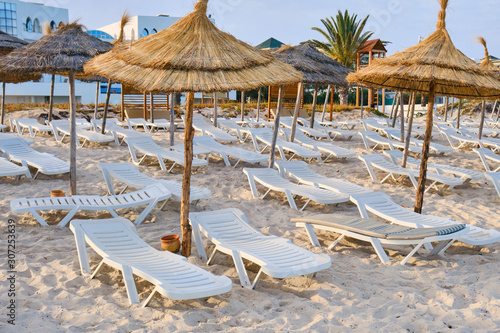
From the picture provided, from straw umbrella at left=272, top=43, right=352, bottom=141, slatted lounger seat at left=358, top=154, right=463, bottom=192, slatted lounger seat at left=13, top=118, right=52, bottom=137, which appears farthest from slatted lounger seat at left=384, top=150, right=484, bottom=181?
slatted lounger seat at left=13, top=118, right=52, bottom=137

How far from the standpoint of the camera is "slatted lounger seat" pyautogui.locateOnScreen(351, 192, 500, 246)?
4.66m

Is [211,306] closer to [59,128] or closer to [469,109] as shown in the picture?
[59,128]

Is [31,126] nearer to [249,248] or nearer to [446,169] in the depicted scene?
[249,248]

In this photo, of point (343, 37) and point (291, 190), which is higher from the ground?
point (343, 37)

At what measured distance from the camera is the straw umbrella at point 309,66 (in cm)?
1030

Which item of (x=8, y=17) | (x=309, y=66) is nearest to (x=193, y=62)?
(x=309, y=66)

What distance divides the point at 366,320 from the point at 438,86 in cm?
446

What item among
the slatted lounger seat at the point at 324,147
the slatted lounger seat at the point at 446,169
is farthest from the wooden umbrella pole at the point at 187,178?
the slatted lounger seat at the point at 324,147

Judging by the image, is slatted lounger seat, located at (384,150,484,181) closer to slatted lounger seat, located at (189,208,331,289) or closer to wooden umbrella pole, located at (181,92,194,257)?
slatted lounger seat, located at (189,208,331,289)

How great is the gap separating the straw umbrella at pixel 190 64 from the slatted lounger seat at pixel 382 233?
1417 mm

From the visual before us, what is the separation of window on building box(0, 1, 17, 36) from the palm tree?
85.3 feet

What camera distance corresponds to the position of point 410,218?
5301 mm

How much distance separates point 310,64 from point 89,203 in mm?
6739

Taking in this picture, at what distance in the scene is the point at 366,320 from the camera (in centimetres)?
322
